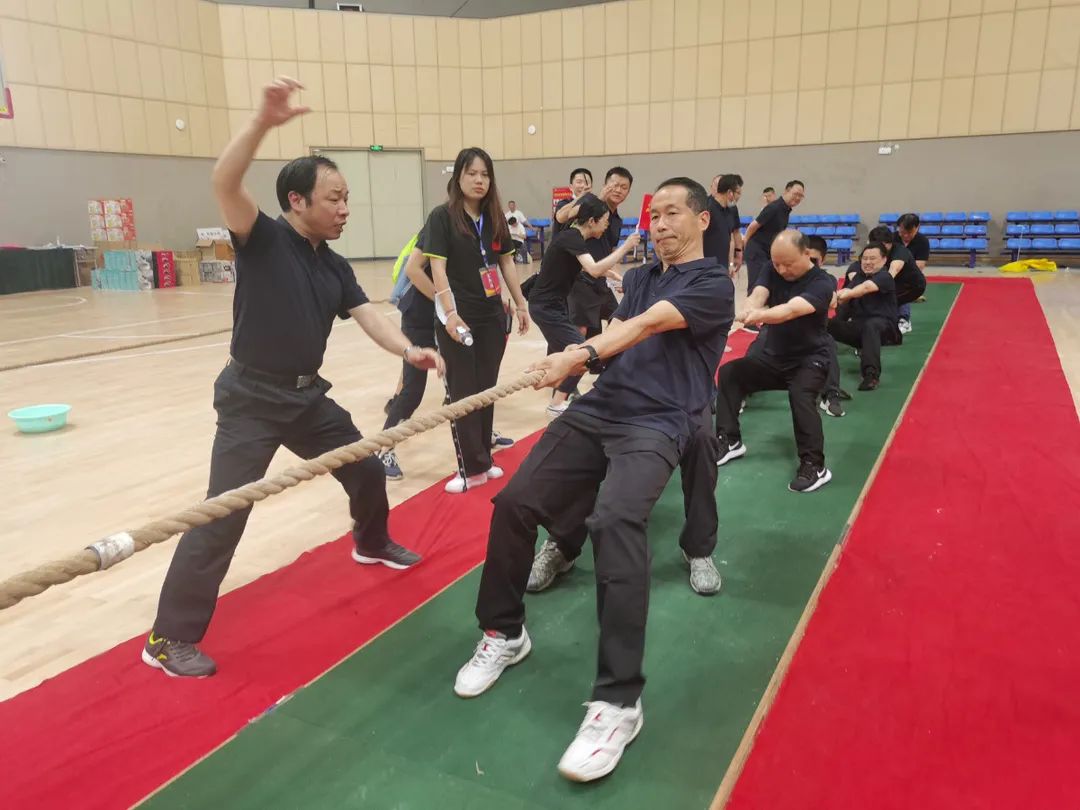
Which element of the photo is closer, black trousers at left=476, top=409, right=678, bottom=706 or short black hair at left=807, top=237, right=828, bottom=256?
black trousers at left=476, top=409, right=678, bottom=706

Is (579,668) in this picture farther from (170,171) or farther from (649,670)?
(170,171)

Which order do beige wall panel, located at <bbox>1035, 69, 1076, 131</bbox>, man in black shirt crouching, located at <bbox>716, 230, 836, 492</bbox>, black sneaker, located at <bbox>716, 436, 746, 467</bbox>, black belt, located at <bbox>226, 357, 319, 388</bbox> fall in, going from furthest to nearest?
beige wall panel, located at <bbox>1035, 69, 1076, 131</bbox>, black sneaker, located at <bbox>716, 436, 746, 467</bbox>, man in black shirt crouching, located at <bbox>716, 230, 836, 492</bbox>, black belt, located at <bbox>226, 357, 319, 388</bbox>

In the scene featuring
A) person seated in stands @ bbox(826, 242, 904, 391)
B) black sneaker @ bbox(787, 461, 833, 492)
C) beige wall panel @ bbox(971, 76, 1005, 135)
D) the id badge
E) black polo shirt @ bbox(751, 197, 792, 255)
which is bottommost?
black sneaker @ bbox(787, 461, 833, 492)

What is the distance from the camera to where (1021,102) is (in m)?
15.1

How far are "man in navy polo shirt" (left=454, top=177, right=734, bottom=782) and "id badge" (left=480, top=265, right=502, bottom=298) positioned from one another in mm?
1266

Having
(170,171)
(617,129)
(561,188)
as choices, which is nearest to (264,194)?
(170,171)

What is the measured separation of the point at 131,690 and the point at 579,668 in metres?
1.38

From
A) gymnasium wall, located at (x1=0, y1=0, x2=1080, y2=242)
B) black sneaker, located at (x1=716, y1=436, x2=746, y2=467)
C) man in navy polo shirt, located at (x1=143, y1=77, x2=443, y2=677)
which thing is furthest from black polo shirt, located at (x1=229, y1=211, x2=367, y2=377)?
gymnasium wall, located at (x1=0, y1=0, x2=1080, y2=242)

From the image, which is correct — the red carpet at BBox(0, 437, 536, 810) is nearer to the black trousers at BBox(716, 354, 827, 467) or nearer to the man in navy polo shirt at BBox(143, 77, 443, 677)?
the man in navy polo shirt at BBox(143, 77, 443, 677)

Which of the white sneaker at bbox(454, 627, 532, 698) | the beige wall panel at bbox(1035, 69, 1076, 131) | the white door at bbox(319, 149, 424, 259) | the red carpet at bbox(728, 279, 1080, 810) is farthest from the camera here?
the white door at bbox(319, 149, 424, 259)

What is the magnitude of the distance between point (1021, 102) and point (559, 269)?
48.4 feet

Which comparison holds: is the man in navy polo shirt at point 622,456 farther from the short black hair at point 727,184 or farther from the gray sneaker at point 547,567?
the short black hair at point 727,184

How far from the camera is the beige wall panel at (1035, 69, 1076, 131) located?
14.7 m

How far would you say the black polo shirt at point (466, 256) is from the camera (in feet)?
12.3
